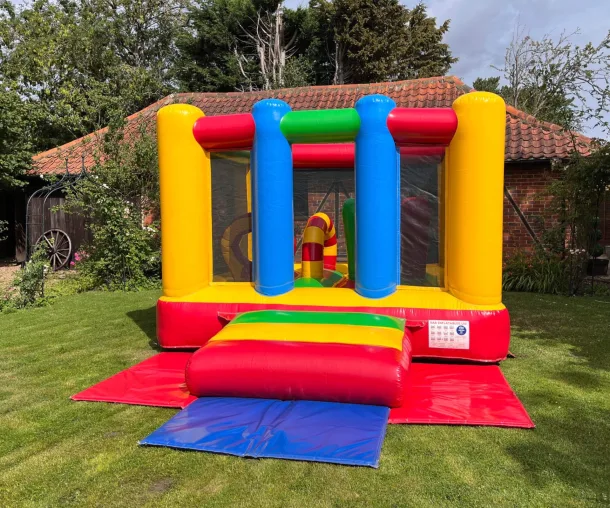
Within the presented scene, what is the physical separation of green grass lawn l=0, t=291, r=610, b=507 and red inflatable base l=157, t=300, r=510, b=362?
0.29m

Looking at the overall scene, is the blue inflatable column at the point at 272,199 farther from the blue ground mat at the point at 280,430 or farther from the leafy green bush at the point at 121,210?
the leafy green bush at the point at 121,210

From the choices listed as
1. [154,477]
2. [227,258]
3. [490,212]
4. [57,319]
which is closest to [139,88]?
[57,319]

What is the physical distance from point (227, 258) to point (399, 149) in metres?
1.96

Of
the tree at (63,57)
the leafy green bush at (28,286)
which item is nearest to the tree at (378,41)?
the tree at (63,57)

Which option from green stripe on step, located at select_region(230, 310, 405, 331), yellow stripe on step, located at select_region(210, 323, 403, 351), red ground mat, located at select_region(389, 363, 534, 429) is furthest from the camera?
green stripe on step, located at select_region(230, 310, 405, 331)

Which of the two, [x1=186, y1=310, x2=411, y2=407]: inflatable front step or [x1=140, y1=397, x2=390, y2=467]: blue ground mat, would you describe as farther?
[x1=186, y1=310, x2=411, y2=407]: inflatable front step

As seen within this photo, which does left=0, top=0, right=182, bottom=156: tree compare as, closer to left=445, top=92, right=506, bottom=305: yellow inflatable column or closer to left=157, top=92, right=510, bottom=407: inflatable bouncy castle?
left=157, top=92, right=510, bottom=407: inflatable bouncy castle

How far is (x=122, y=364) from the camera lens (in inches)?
181

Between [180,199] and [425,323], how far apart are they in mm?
2465

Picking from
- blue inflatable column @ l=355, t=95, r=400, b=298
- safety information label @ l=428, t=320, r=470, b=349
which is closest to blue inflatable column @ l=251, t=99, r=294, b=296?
blue inflatable column @ l=355, t=95, r=400, b=298

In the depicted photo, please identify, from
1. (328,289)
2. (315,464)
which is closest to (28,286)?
(328,289)

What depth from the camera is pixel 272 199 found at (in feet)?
14.9

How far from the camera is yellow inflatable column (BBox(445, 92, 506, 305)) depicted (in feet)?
13.6

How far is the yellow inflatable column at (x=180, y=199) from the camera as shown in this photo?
4.72 m
